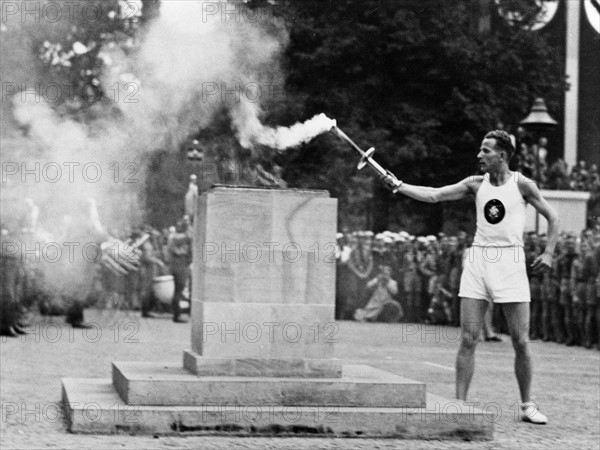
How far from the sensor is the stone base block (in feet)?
32.9

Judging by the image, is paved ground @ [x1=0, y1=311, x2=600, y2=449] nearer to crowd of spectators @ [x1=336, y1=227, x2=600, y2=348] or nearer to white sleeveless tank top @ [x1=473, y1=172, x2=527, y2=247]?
crowd of spectators @ [x1=336, y1=227, x2=600, y2=348]

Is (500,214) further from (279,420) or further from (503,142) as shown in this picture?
(279,420)

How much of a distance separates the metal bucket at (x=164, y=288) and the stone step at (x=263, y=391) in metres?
17.3

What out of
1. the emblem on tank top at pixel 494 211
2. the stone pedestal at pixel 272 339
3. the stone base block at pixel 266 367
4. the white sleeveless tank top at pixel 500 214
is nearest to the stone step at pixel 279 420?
the stone pedestal at pixel 272 339

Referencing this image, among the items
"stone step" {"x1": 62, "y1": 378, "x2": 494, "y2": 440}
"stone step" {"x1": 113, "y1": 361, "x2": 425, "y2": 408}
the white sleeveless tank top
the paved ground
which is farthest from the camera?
the white sleeveless tank top

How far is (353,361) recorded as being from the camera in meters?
16.5

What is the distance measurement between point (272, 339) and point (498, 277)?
1.78 meters

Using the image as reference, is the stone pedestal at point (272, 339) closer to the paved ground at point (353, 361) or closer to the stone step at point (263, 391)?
the stone step at point (263, 391)

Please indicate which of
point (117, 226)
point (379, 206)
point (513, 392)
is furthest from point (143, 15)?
point (379, 206)

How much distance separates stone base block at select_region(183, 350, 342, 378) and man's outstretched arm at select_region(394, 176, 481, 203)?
138 cm

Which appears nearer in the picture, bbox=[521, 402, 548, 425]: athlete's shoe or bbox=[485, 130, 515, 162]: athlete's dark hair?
bbox=[521, 402, 548, 425]: athlete's shoe

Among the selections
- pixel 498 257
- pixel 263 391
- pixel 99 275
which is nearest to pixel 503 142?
pixel 498 257

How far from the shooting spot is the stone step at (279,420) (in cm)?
919

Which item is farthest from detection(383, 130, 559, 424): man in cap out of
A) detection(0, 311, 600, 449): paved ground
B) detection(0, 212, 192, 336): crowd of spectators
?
detection(0, 212, 192, 336): crowd of spectators
